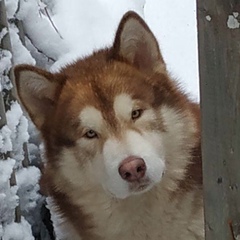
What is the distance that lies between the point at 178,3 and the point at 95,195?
3.36 metres

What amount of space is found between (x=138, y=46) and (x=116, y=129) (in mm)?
405

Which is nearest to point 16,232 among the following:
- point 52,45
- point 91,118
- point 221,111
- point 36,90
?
point 36,90

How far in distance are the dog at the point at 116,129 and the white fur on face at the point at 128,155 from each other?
0.01 meters

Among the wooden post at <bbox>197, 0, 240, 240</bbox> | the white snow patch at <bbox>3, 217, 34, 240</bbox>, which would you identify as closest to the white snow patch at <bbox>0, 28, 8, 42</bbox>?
the white snow patch at <bbox>3, 217, 34, 240</bbox>

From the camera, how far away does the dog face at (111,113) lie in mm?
2674

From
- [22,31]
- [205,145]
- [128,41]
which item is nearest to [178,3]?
[22,31]

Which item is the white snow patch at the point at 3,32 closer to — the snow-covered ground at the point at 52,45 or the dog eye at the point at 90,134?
the snow-covered ground at the point at 52,45

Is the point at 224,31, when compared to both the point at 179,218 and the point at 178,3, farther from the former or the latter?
the point at 178,3

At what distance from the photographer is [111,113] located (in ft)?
9.05

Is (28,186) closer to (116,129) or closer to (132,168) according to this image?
(116,129)

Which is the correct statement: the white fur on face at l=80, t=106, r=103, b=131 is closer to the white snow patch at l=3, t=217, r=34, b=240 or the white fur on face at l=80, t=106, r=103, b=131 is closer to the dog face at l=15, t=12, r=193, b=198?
the dog face at l=15, t=12, r=193, b=198

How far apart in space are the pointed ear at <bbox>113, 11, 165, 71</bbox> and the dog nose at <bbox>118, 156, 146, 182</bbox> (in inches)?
21.4

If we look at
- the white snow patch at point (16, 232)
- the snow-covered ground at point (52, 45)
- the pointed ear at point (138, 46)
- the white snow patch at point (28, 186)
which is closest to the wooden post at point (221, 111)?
the pointed ear at point (138, 46)

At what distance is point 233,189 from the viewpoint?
5.61ft
